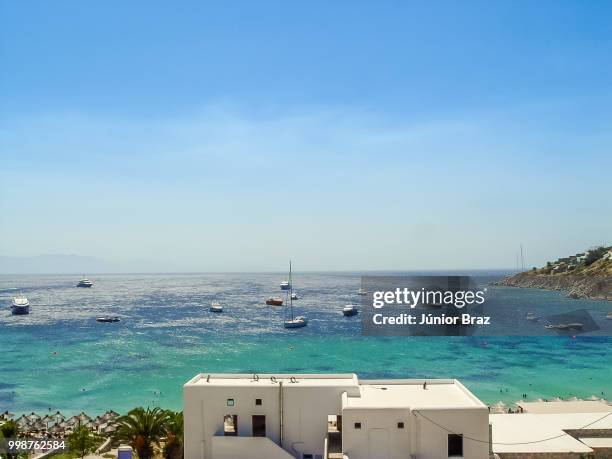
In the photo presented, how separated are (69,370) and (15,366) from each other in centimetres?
696

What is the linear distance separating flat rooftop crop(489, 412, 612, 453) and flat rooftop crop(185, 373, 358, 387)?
5.65 meters

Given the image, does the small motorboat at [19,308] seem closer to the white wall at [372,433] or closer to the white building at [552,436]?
Result: the white building at [552,436]

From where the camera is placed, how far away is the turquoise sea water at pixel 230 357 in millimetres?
49031

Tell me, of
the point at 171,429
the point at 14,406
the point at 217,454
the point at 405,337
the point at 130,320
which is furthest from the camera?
the point at 130,320

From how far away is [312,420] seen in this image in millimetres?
18719

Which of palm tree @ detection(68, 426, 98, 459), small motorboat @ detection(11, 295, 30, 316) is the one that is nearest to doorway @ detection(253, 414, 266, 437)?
palm tree @ detection(68, 426, 98, 459)

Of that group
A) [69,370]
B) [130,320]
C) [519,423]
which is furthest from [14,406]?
[130,320]

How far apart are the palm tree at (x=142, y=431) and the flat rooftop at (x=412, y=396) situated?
7696mm

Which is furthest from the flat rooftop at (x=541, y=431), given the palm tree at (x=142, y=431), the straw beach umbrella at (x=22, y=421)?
the straw beach umbrella at (x=22, y=421)

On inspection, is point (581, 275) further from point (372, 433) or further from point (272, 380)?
point (372, 433)

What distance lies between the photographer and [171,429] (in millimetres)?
21969

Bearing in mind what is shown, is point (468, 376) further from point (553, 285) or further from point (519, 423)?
point (553, 285)

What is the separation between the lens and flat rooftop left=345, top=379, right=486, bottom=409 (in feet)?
58.9

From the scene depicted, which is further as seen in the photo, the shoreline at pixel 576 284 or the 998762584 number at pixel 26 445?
the shoreline at pixel 576 284
